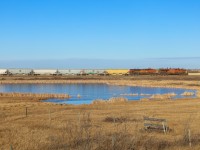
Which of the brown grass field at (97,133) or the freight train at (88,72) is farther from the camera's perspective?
the freight train at (88,72)

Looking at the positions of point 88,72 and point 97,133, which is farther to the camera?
point 88,72

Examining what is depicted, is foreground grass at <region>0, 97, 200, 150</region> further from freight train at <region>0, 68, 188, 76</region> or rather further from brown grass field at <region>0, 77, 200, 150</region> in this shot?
freight train at <region>0, 68, 188, 76</region>

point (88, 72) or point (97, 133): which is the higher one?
point (88, 72)

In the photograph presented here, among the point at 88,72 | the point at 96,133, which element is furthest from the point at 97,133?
the point at 88,72

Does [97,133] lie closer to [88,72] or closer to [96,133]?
[96,133]

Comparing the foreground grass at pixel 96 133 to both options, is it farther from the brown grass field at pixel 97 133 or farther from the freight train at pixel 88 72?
the freight train at pixel 88 72

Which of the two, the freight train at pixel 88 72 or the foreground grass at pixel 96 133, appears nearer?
the foreground grass at pixel 96 133

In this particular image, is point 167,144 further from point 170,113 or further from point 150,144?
point 170,113

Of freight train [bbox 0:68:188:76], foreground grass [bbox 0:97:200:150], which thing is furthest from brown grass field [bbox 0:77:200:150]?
freight train [bbox 0:68:188:76]

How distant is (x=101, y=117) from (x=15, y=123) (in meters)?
7.62

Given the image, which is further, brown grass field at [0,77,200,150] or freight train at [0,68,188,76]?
freight train at [0,68,188,76]

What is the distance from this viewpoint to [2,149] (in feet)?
60.2

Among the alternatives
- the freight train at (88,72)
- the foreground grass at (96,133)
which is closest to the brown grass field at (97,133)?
the foreground grass at (96,133)

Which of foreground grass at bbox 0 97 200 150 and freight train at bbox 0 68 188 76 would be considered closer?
foreground grass at bbox 0 97 200 150
